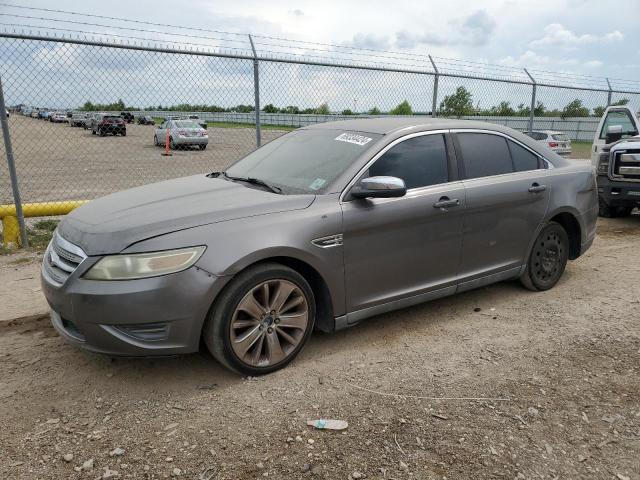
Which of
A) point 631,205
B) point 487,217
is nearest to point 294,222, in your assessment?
point 487,217

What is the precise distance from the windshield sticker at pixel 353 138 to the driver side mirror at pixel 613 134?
6056 mm

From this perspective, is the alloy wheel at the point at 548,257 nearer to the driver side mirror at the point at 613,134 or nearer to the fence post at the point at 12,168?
the driver side mirror at the point at 613,134

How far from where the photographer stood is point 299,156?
13.5 ft

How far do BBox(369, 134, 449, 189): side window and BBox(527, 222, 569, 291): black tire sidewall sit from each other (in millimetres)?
1368

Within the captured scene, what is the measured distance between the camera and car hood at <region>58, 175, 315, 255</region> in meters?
3.03

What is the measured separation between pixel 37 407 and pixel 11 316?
162 centimetres

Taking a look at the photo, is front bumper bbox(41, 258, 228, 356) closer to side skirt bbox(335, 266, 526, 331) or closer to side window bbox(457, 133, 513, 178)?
side skirt bbox(335, 266, 526, 331)

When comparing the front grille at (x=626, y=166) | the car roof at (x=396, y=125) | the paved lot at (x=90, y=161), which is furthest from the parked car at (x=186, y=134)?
the car roof at (x=396, y=125)

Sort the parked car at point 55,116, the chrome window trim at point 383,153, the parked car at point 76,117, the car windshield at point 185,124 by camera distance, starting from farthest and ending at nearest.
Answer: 1. the car windshield at point 185,124
2. the parked car at point 76,117
3. the parked car at point 55,116
4. the chrome window trim at point 383,153

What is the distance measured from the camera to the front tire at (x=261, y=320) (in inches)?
122

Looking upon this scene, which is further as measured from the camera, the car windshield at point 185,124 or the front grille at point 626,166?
the car windshield at point 185,124

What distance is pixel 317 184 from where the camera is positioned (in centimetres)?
365

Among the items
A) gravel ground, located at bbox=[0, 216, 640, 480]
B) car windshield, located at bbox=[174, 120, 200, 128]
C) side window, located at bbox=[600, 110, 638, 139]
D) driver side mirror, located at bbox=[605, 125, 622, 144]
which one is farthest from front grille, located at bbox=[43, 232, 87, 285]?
car windshield, located at bbox=[174, 120, 200, 128]

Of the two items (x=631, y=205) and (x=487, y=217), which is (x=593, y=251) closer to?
(x=631, y=205)
